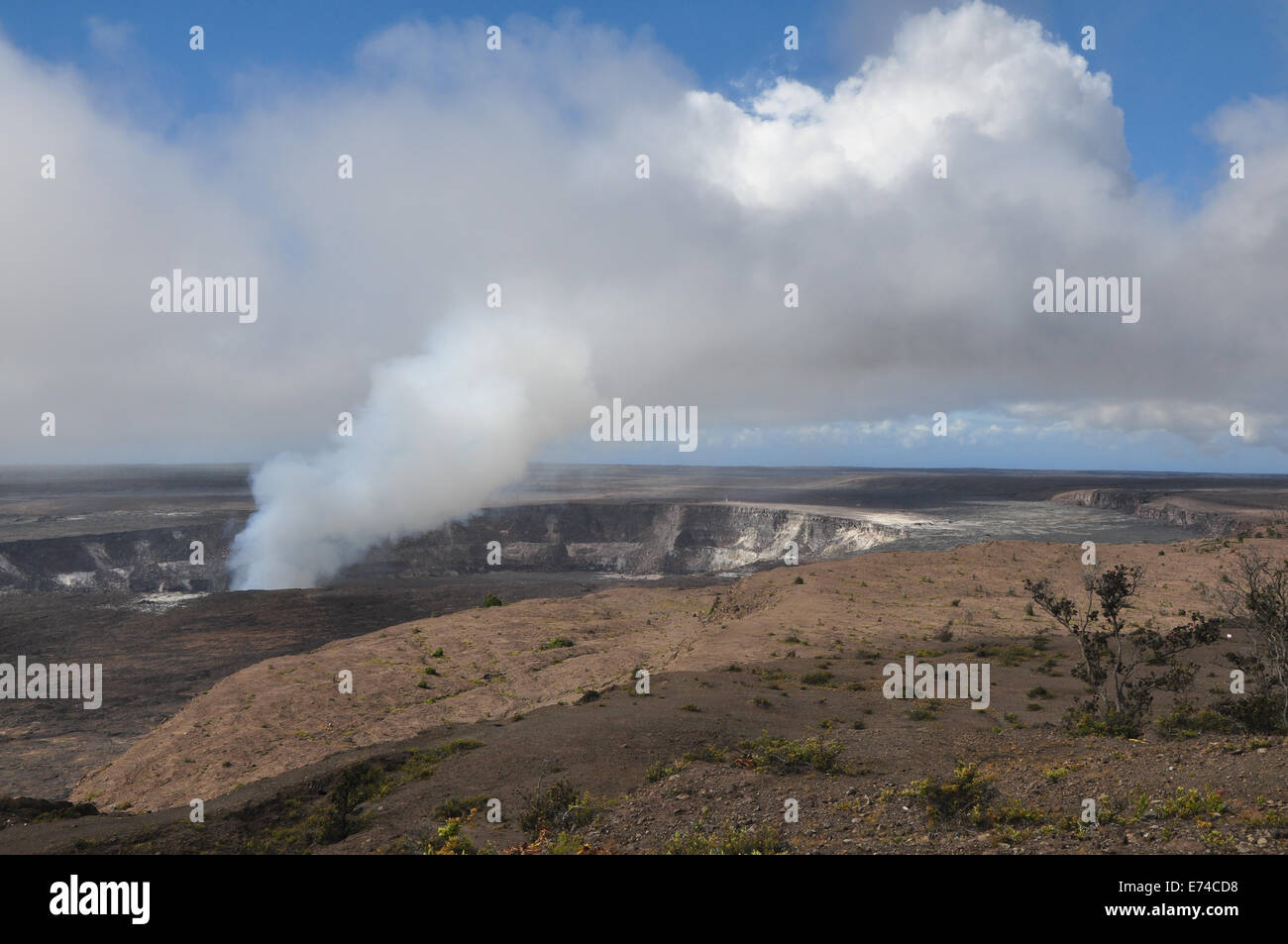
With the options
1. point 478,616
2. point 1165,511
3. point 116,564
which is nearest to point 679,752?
point 478,616

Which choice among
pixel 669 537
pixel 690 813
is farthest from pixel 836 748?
pixel 669 537

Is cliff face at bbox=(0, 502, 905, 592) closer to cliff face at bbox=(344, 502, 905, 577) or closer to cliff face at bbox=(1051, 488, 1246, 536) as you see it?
cliff face at bbox=(344, 502, 905, 577)

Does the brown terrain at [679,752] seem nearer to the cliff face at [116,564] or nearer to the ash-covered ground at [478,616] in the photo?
the ash-covered ground at [478,616]

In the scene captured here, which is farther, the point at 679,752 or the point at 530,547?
the point at 530,547

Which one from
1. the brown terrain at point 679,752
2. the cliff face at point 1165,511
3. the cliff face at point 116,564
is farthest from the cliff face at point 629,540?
the brown terrain at point 679,752

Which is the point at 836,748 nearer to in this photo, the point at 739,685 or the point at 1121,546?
the point at 739,685

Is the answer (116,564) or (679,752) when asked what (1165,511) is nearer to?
(679,752)
